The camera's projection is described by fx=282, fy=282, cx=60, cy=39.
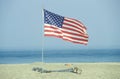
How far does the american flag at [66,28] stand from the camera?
2058 cm

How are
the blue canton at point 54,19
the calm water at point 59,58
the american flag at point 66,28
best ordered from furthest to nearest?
the calm water at point 59,58, the blue canton at point 54,19, the american flag at point 66,28

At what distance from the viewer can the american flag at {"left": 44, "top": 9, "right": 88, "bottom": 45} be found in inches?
810

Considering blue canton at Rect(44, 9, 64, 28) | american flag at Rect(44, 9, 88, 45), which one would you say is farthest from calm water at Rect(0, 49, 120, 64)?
american flag at Rect(44, 9, 88, 45)

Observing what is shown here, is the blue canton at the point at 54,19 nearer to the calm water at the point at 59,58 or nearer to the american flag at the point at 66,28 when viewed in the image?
the american flag at the point at 66,28

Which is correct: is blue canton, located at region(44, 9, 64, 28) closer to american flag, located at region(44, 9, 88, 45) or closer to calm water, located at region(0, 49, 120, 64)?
american flag, located at region(44, 9, 88, 45)

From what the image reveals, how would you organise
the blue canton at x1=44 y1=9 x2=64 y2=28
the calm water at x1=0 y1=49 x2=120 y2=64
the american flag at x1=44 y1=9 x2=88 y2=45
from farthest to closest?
the calm water at x1=0 y1=49 x2=120 y2=64
the blue canton at x1=44 y1=9 x2=64 y2=28
the american flag at x1=44 y1=9 x2=88 y2=45

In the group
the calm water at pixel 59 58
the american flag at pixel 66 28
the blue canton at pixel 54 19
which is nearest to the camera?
the american flag at pixel 66 28

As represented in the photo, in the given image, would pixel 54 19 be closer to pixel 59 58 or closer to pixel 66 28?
pixel 66 28

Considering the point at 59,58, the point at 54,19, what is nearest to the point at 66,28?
the point at 54,19

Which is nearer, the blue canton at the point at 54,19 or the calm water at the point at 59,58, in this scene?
the blue canton at the point at 54,19

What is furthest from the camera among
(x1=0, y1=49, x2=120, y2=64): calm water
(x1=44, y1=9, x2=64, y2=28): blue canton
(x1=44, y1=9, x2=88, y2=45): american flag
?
(x1=0, y1=49, x2=120, y2=64): calm water

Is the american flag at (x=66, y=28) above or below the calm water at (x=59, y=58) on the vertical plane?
above

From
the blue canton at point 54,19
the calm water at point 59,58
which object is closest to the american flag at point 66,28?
the blue canton at point 54,19

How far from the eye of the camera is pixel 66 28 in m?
20.9
